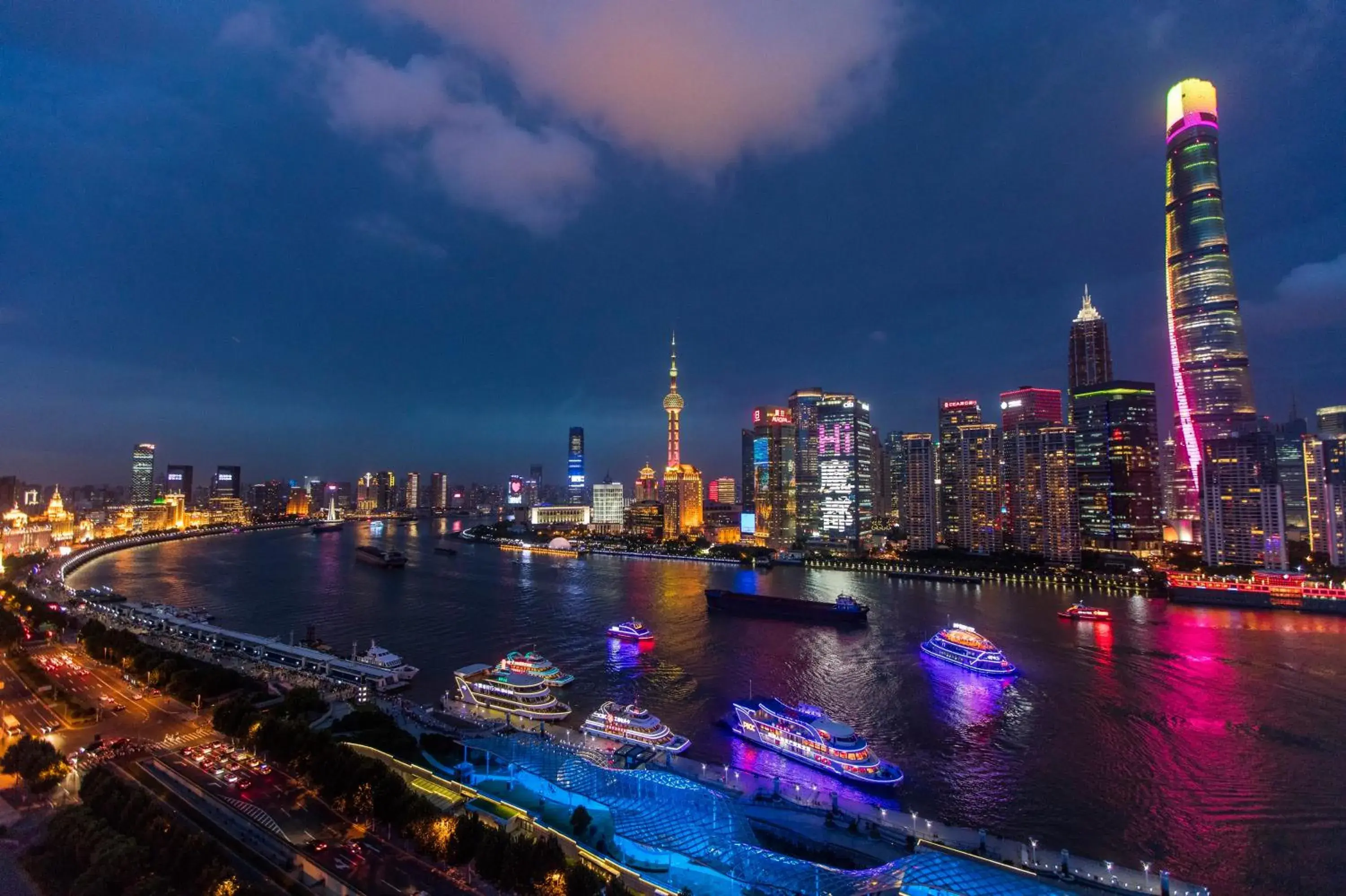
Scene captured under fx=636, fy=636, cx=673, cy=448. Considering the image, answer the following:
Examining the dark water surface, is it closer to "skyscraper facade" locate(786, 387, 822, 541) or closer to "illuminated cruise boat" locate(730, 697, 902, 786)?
"illuminated cruise boat" locate(730, 697, 902, 786)

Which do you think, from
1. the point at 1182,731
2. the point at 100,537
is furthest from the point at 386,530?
the point at 1182,731

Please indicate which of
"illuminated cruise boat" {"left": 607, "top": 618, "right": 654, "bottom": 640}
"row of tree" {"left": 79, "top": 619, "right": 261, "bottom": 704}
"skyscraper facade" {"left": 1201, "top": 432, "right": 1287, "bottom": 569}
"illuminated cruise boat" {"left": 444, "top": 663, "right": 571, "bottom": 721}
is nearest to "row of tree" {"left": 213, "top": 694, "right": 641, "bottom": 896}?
"row of tree" {"left": 79, "top": 619, "right": 261, "bottom": 704}

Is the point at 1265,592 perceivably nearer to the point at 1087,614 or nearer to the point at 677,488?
the point at 1087,614

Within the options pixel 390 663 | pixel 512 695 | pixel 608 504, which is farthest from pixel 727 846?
pixel 608 504

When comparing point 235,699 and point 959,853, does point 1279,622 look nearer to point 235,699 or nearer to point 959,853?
point 959,853

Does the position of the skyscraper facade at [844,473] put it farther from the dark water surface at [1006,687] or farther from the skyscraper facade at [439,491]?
the skyscraper facade at [439,491]
